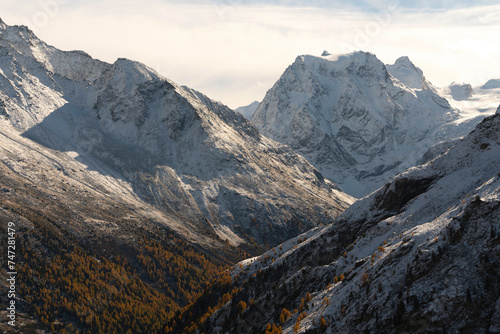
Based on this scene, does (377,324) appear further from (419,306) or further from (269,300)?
(269,300)

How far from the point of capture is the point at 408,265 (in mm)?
66562

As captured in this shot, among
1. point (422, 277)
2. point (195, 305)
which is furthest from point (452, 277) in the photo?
point (195, 305)

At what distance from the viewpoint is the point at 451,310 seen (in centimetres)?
5638

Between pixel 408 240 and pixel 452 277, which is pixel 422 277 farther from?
pixel 408 240

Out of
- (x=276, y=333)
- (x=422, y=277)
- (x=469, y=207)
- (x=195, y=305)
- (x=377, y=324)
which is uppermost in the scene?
(x=469, y=207)

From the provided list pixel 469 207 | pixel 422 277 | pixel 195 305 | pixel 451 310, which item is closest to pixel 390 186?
pixel 469 207

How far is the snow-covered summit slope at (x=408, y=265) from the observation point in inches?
2287

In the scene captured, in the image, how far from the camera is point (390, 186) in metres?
115

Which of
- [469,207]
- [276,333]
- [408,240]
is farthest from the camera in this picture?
[276,333]

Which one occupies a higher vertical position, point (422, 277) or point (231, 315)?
point (422, 277)

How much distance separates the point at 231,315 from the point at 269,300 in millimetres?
16159

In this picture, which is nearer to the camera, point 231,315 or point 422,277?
point 422,277

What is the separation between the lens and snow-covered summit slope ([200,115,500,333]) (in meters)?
58.1

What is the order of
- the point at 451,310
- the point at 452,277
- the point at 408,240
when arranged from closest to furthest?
the point at 451,310, the point at 452,277, the point at 408,240
